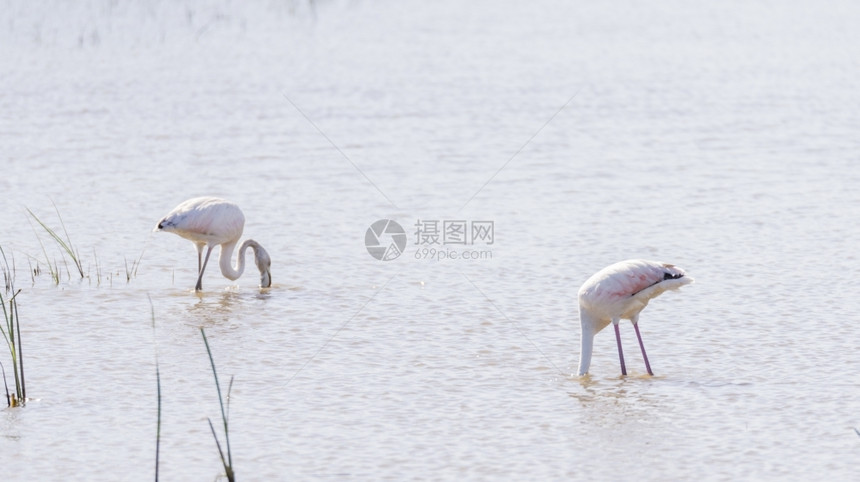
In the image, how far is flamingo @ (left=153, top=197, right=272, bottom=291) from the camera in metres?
9.26

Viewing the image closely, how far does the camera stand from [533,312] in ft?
27.8

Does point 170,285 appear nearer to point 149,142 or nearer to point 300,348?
point 300,348

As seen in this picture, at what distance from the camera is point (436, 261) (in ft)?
32.9

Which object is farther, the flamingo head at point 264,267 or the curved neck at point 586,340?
the flamingo head at point 264,267

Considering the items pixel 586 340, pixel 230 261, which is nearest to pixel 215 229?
pixel 230 261

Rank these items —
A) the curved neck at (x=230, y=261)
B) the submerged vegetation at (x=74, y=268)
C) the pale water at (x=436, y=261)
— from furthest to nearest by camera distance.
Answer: the curved neck at (x=230, y=261), the submerged vegetation at (x=74, y=268), the pale water at (x=436, y=261)

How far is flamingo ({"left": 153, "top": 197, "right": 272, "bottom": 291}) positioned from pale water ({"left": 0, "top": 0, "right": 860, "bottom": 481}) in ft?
0.69

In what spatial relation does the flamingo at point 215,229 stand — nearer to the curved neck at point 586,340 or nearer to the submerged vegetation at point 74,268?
the submerged vegetation at point 74,268

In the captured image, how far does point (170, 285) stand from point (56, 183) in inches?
131

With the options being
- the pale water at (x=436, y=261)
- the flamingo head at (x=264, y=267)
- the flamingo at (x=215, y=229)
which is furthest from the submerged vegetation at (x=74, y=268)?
the flamingo head at (x=264, y=267)

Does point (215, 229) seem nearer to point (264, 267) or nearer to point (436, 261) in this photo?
point (264, 267)

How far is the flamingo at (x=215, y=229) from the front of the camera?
9258 mm

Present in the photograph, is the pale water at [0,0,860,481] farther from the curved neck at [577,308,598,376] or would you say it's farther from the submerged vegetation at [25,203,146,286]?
the curved neck at [577,308,598,376]

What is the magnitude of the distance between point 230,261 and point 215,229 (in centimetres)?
31
